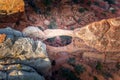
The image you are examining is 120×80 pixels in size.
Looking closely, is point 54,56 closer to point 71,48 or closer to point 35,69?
point 71,48

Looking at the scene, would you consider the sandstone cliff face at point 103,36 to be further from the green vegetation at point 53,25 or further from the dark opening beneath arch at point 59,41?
the green vegetation at point 53,25

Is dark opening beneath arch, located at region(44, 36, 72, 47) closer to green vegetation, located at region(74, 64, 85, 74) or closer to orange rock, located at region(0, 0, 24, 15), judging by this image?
green vegetation, located at region(74, 64, 85, 74)

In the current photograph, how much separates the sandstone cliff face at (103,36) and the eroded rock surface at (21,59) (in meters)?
2.60

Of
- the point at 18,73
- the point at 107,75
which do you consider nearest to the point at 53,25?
the point at 107,75

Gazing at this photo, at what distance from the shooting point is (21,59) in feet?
26.4

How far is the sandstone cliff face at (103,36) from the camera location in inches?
405

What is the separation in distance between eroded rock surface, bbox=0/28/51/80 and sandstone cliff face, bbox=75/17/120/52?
2.60 meters

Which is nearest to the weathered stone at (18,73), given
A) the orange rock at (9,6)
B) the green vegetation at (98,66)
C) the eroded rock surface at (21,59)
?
the eroded rock surface at (21,59)

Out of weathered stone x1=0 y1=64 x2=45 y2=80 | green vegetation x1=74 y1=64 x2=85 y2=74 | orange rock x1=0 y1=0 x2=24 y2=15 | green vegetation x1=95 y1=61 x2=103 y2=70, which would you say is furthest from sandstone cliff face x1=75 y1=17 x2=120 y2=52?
weathered stone x1=0 y1=64 x2=45 y2=80

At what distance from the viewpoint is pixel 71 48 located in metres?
10.0

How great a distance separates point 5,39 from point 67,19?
423 centimetres

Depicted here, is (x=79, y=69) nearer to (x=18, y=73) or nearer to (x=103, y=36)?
(x=103, y=36)

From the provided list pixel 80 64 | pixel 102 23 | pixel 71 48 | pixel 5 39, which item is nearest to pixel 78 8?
pixel 102 23

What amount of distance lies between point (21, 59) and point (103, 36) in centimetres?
408
